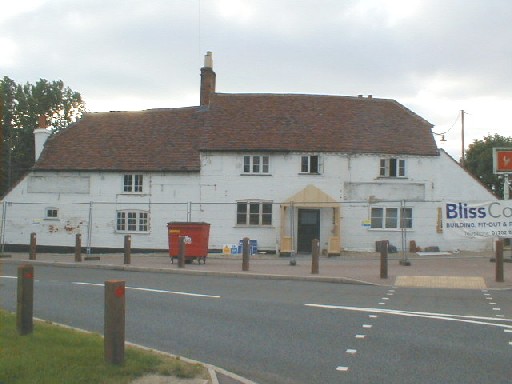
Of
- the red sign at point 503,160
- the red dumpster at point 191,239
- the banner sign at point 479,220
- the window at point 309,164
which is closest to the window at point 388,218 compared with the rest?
the window at point 309,164

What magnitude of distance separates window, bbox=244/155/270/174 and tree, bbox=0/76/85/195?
28.7 meters

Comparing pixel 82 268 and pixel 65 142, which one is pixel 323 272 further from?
pixel 65 142

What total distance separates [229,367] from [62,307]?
19.0ft

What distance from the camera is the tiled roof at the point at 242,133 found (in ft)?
107

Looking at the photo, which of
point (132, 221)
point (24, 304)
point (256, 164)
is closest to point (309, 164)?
point (256, 164)

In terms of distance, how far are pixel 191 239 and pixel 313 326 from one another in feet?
44.6

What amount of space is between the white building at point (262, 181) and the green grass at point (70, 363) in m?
22.3

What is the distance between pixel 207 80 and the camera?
37.9 m

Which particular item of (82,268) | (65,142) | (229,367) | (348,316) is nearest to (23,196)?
(65,142)

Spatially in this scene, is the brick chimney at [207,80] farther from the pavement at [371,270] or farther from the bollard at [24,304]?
the bollard at [24,304]

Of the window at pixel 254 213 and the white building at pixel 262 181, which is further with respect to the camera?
the window at pixel 254 213

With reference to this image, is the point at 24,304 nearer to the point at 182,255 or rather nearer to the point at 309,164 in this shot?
the point at 182,255

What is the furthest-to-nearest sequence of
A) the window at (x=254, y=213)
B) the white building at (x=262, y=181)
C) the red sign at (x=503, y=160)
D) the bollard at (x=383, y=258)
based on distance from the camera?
the window at (x=254, y=213) < the white building at (x=262, y=181) < the red sign at (x=503, y=160) < the bollard at (x=383, y=258)

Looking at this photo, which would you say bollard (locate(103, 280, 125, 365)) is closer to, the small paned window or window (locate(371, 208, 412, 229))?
window (locate(371, 208, 412, 229))
